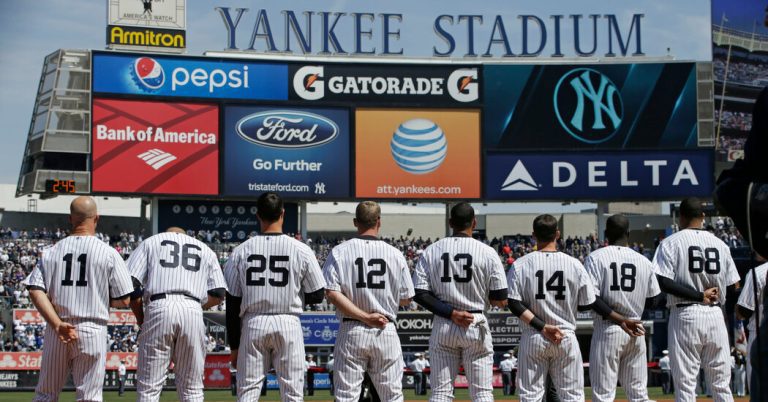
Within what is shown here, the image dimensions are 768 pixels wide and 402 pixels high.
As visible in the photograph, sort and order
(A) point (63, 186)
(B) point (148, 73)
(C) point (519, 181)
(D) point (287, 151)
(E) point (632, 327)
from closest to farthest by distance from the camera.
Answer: (E) point (632, 327) → (A) point (63, 186) → (B) point (148, 73) → (D) point (287, 151) → (C) point (519, 181)

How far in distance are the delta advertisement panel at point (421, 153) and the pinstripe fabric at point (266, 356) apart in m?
32.5

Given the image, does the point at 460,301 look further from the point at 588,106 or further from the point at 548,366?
the point at 588,106

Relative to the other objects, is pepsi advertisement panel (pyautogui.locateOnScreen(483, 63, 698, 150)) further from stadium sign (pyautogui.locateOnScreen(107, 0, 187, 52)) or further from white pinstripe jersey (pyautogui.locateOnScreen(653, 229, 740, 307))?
white pinstripe jersey (pyautogui.locateOnScreen(653, 229, 740, 307))

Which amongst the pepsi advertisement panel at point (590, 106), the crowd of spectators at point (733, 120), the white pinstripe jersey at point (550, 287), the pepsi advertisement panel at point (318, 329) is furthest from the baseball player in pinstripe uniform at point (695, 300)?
the crowd of spectators at point (733, 120)

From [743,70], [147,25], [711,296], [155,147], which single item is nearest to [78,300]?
[711,296]

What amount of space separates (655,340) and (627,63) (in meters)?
11.1

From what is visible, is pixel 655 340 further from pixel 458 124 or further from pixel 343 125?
pixel 343 125

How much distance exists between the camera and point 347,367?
917cm

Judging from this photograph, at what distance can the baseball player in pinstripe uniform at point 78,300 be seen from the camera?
8.80 m

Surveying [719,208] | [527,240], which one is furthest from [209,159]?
[719,208]

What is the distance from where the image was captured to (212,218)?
138 ft

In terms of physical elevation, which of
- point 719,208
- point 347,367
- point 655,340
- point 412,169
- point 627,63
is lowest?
point 655,340

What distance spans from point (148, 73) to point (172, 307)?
106 ft

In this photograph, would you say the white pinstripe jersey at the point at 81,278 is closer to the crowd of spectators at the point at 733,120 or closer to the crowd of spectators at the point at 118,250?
the crowd of spectators at the point at 118,250
